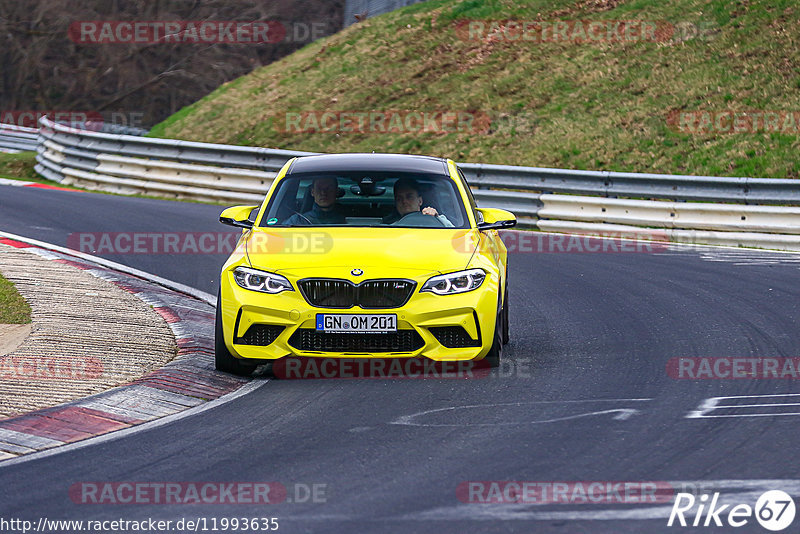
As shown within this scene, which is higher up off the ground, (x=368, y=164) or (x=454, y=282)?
(x=368, y=164)

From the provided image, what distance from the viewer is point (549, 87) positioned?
92.5 feet

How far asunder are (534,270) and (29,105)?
36.1 metres

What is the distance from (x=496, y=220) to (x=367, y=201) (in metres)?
1.06

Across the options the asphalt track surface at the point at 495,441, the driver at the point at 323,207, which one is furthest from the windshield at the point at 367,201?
the asphalt track surface at the point at 495,441

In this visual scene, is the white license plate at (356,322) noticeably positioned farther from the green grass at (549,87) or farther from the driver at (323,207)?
the green grass at (549,87)

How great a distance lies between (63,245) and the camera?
611 inches

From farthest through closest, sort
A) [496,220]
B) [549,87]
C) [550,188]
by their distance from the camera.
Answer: [549,87], [550,188], [496,220]

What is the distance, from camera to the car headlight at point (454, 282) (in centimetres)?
841

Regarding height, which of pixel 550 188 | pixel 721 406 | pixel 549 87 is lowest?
pixel 721 406

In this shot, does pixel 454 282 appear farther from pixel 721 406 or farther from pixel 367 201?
pixel 721 406

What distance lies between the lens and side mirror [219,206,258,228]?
9430 millimetres

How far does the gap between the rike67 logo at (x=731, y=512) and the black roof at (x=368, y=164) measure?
4825 mm

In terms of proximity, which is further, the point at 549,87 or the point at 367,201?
the point at 549,87

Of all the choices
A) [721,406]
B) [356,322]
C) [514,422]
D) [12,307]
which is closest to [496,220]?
[356,322]
